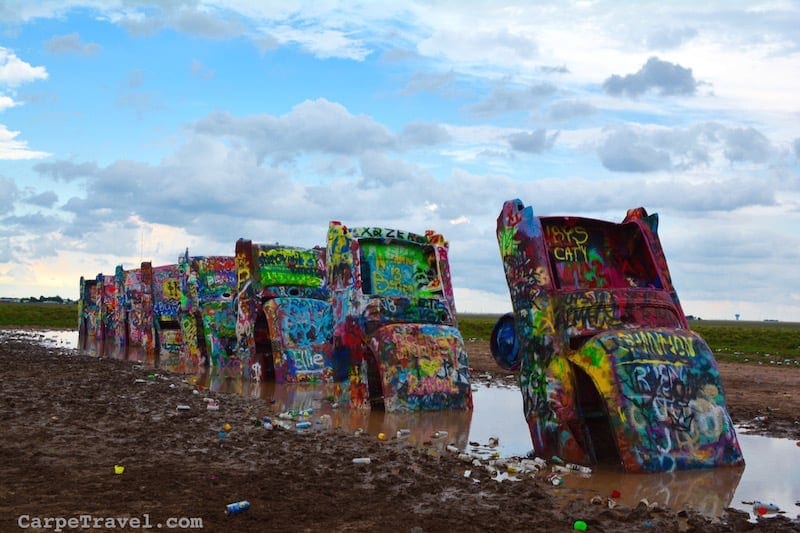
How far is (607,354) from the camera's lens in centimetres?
940

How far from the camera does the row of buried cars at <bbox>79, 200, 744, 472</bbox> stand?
9414mm

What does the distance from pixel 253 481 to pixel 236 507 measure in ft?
4.17

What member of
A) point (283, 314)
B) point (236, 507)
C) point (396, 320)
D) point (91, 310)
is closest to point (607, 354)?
point (236, 507)

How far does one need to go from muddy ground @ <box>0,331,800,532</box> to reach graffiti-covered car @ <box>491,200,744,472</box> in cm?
135

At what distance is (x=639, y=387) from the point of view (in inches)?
365

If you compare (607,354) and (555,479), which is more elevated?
(607,354)

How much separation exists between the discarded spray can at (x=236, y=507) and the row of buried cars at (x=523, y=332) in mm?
4385

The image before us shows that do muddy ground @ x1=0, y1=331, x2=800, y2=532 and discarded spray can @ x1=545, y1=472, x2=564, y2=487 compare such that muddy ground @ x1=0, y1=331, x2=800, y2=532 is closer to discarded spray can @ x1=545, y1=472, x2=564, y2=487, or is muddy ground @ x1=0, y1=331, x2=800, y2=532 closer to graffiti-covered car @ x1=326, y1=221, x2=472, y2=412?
discarded spray can @ x1=545, y1=472, x2=564, y2=487

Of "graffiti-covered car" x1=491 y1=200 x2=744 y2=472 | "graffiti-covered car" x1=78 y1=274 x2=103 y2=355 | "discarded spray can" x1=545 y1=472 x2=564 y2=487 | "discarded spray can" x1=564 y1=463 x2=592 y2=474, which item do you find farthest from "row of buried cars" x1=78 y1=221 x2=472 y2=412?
"graffiti-covered car" x1=78 y1=274 x2=103 y2=355

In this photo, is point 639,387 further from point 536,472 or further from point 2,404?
point 2,404

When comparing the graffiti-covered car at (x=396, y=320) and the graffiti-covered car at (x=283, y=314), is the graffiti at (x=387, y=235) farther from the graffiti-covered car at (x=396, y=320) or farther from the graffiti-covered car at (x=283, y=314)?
the graffiti-covered car at (x=283, y=314)

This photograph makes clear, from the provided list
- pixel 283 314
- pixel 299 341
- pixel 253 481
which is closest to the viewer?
pixel 253 481

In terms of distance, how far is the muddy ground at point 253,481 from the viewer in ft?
22.5

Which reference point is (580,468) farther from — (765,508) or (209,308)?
(209,308)
